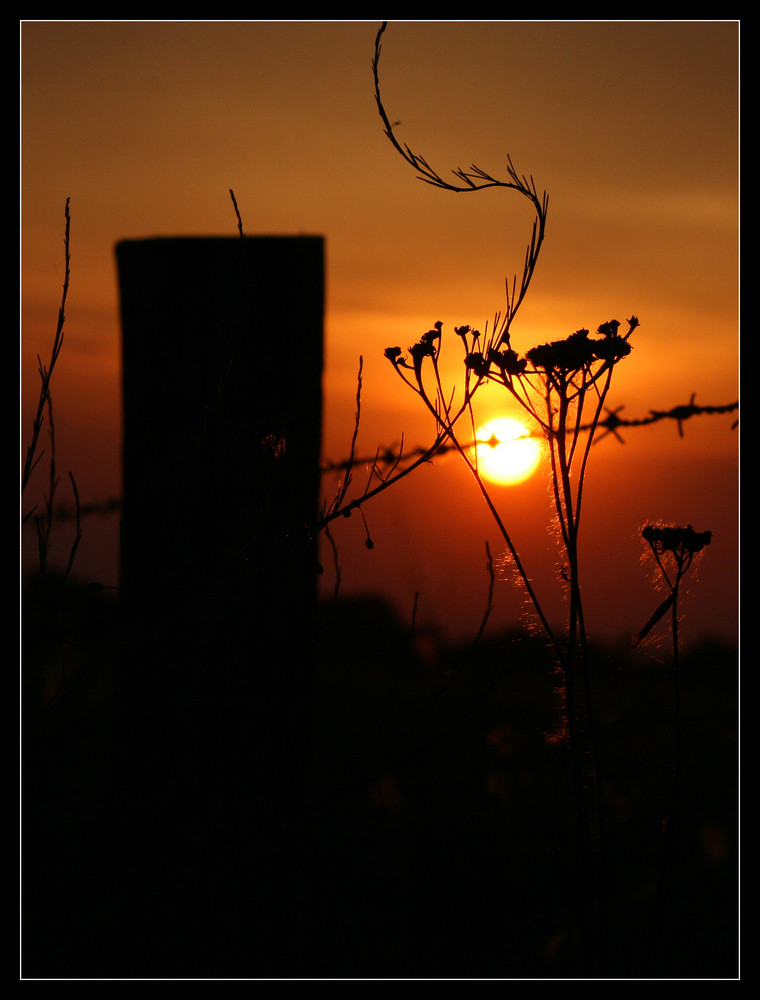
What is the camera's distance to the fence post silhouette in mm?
1481

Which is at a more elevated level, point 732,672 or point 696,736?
point 732,672

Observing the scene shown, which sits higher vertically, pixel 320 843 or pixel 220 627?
pixel 220 627

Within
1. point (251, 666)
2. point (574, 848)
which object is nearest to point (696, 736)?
point (574, 848)

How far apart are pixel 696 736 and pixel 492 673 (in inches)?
37.2

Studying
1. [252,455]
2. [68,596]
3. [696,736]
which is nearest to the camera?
[68,596]

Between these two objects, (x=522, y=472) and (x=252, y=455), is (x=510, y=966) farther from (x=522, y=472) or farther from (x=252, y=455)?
(x=252, y=455)

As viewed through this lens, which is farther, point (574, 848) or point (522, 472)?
point (574, 848)

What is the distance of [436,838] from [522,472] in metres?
0.92

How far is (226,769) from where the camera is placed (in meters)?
1.51

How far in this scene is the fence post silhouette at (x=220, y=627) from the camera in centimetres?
148

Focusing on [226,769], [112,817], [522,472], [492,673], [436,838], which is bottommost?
[436,838]

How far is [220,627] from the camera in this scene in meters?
1.50
